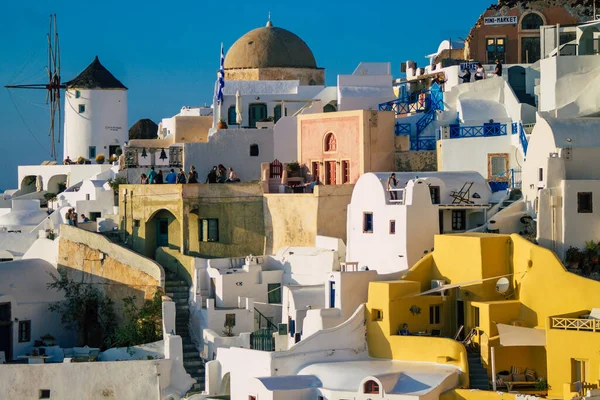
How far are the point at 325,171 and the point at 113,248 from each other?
6.36 metres

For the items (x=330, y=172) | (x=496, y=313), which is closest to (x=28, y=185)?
(x=330, y=172)

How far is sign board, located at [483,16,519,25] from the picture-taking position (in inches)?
2009

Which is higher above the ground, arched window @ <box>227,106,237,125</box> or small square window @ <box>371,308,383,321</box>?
arched window @ <box>227,106,237,125</box>

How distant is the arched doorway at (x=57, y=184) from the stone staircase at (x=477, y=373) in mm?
28002

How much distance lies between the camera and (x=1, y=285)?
150 feet

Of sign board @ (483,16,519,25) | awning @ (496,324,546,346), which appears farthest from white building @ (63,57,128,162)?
awning @ (496,324,546,346)

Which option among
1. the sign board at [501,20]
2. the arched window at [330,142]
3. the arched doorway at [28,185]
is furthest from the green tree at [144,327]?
the arched doorway at [28,185]

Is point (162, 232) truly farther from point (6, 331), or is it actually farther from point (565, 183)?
point (565, 183)

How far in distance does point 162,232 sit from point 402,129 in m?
7.46

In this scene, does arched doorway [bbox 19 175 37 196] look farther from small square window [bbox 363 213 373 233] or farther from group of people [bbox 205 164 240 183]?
small square window [bbox 363 213 373 233]

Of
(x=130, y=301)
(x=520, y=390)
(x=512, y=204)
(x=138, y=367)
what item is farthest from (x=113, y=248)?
(x=520, y=390)

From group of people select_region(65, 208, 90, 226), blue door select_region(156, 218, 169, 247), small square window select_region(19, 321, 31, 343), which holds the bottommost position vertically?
small square window select_region(19, 321, 31, 343)

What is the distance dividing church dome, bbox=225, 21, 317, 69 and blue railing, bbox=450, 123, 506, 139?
11055 mm

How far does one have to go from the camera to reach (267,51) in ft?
179
